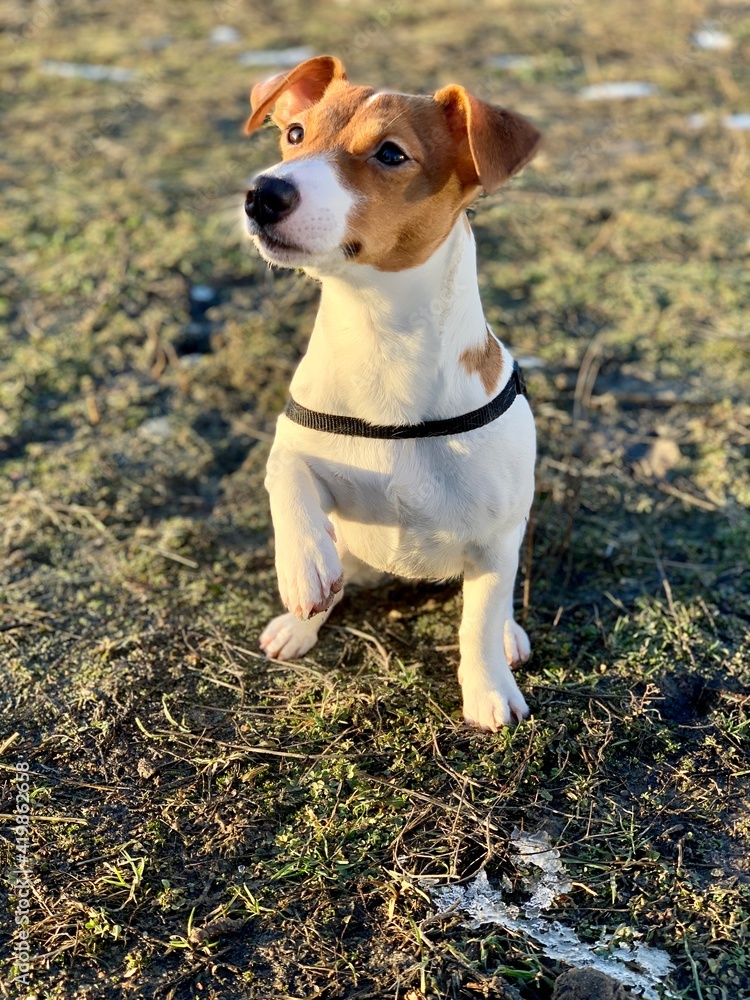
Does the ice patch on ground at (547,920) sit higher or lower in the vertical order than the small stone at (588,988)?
lower

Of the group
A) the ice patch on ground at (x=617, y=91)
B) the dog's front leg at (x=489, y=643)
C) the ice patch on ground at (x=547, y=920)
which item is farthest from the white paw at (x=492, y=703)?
the ice patch on ground at (x=617, y=91)

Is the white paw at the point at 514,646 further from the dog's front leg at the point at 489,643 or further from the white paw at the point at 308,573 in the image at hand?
Answer: the white paw at the point at 308,573

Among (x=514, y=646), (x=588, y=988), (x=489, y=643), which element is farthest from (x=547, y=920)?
(x=514, y=646)

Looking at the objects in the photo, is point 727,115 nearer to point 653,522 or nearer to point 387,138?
point 653,522

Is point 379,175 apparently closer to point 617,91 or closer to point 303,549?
point 303,549

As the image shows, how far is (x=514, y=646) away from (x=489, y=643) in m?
0.27

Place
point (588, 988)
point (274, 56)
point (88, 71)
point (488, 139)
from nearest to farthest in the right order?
point (588, 988)
point (488, 139)
point (88, 71)
point (274, 56)

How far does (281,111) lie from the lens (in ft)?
9.71

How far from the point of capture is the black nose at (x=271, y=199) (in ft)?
7.32

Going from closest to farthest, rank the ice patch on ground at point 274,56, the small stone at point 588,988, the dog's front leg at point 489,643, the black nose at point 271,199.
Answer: the small stone at point 588,988, the black nose at point 271,199, the dog's front leg at point 489,643, the ice patch on ground at point 274,56

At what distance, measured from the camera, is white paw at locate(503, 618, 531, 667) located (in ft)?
10.2

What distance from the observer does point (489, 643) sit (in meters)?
2.86

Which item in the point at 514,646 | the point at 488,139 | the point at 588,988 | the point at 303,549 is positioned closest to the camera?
the point at 588,988

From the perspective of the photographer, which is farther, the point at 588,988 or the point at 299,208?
the point at 299,208
